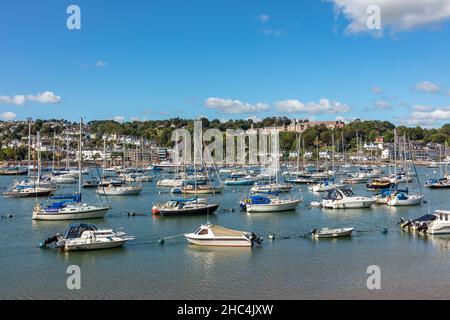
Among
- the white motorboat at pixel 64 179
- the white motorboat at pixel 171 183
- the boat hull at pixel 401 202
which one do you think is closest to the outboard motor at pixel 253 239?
the boat hull at pixel 401 202

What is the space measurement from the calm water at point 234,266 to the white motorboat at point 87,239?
0.45m

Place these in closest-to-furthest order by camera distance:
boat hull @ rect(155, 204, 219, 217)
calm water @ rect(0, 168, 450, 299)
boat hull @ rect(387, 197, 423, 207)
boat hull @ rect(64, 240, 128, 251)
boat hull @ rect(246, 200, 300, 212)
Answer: calm water @ rect(0, 168, 450, 299) → boat hull @ rect(64, 240, 128, 251) → boat hull @ rect(155, 204, 219, 217) → boat hull @ rect(246, 200, 300, 212) → boat hull @ rect(387, 197, 423, 207)

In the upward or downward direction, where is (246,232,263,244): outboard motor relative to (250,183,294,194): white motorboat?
downward

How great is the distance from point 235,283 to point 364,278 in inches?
232

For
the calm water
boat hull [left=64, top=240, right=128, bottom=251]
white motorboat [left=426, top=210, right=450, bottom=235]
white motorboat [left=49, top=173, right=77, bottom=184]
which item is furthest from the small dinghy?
white motorboat [left=49, top=173, right=77, bottom=184]

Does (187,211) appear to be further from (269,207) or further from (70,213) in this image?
(70,213)

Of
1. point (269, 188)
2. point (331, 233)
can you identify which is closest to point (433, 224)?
point (331, 233)

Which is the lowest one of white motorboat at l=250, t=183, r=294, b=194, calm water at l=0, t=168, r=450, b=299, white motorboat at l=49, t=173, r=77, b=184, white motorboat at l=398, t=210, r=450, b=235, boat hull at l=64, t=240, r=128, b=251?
calm water at l=0, t=168, r=450, b=299

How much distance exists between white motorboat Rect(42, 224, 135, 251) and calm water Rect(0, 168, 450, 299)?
45 cm

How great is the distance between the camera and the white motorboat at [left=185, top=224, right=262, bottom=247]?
28.7 m

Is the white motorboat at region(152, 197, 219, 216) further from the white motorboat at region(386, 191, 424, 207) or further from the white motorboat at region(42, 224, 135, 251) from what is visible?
the white motorboat at region(386, 191, 424, 207)

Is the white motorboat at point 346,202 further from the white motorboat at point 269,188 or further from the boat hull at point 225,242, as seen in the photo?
the boat hull at point 225,242

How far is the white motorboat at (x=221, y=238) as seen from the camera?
94.0 ft
